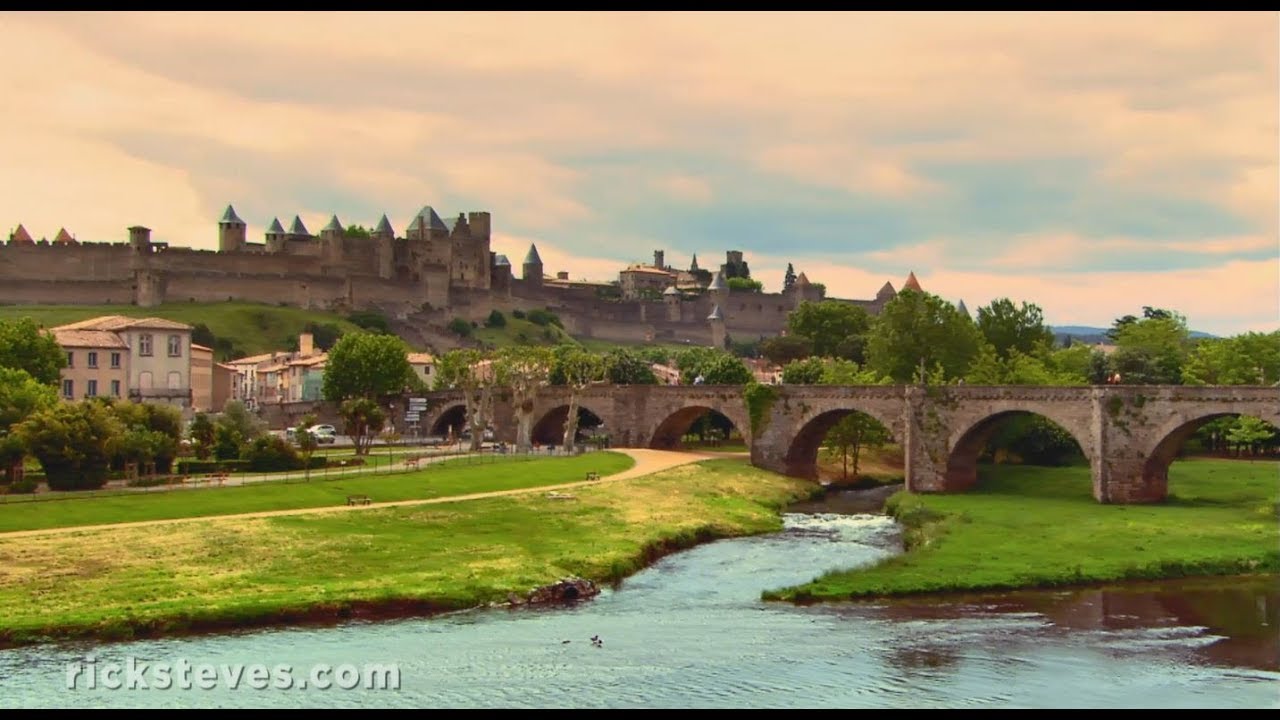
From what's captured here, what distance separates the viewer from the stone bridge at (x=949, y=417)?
201 ft

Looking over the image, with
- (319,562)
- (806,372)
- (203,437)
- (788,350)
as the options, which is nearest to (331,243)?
(788,350)

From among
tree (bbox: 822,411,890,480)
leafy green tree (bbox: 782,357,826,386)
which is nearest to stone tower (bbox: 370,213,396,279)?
leafy green tree (bbox: 782,357,826,386)

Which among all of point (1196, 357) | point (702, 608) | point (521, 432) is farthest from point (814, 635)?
point (1196, 357)

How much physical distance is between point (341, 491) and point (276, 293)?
121247 millimetres

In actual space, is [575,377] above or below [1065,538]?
above

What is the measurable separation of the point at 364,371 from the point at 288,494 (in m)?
55.1

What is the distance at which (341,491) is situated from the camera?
5722 cm

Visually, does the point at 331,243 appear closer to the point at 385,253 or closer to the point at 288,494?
the point at 385,253

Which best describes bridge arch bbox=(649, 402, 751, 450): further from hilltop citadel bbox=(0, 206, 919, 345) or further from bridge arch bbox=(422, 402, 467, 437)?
hilltop citadel bbox=(0, 206, 919, 345)

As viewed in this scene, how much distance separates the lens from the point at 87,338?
99.0 meters

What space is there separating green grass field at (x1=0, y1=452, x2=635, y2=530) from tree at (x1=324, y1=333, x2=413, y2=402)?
36870 millimetres

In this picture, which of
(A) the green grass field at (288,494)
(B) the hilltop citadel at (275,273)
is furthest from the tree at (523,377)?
(B) the hilltop citadel at (275,273)

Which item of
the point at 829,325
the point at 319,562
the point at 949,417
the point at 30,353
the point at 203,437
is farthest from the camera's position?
the point at 829,325

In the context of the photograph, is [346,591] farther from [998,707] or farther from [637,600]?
[998,707]
